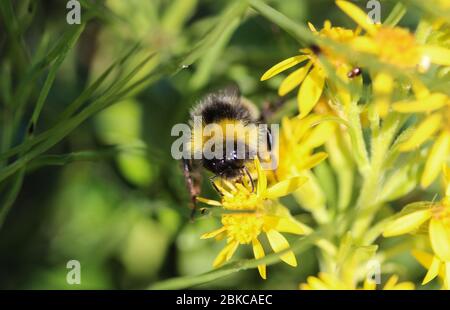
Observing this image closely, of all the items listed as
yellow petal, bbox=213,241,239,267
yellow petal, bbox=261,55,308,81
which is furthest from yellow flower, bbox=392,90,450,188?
yellow petal, bbox=213,241,239,267

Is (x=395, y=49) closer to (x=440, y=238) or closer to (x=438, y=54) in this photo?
(x=438, y=54)

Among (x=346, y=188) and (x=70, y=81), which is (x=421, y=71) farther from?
(x=70, y=81)

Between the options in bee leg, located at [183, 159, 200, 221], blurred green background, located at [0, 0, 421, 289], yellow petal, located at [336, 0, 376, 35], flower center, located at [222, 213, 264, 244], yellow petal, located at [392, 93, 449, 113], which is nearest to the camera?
yellow petal, located at [392, 93, 449, 113]

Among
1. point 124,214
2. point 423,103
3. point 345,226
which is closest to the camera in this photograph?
point 423,103

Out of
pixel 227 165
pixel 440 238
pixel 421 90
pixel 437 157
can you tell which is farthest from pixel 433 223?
pixel 227 165

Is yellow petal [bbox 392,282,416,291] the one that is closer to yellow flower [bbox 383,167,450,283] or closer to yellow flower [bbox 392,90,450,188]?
yellow flower [bbox 383,167,450,283]
